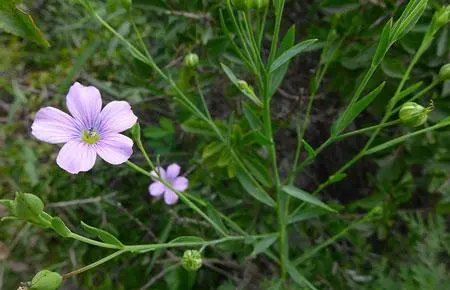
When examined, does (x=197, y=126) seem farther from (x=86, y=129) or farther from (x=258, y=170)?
(x=86, y=129)

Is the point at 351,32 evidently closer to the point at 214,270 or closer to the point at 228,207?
the point at 228,207

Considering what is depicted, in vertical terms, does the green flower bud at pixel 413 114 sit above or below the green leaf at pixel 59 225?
below

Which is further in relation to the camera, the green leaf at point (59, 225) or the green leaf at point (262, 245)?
the green leaf at point (262, 245)

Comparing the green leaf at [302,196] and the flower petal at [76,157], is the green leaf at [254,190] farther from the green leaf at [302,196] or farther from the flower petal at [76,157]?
the flower petal at [76,157]

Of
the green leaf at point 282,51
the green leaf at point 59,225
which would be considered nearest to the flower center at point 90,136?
the green leaf at point 59,225

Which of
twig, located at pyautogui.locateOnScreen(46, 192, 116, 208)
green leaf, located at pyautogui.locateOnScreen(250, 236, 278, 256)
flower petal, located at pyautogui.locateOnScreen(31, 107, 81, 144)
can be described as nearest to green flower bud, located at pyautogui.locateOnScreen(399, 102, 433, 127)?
green leaf, located at pyautogui.locateOnScreen(250, 236, 278, 256)

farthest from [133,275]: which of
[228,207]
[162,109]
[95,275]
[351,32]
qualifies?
[351,32]

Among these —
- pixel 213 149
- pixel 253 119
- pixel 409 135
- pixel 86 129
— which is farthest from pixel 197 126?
pixel 409 135
